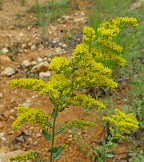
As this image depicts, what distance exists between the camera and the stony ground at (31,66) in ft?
11.8

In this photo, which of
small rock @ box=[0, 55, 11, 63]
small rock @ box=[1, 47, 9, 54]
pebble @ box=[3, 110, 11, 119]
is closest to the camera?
pebble @ box=[3, 110, 11, 119]

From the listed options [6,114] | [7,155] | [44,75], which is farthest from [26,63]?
[7,155]

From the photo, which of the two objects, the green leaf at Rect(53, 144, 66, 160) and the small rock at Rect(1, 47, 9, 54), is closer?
the green leaf at Rect(53, 144, 66, 160)

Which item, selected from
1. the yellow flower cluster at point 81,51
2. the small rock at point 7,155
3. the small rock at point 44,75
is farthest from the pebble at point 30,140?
the yellow flower cluster at point 81,51

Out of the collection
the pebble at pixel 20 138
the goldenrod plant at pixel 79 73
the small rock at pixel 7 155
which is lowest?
the pebble at pixel 20 138

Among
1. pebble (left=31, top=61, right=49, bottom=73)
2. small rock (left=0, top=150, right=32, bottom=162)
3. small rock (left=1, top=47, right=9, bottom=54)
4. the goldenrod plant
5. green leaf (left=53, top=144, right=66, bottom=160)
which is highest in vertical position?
the goldenrod plant

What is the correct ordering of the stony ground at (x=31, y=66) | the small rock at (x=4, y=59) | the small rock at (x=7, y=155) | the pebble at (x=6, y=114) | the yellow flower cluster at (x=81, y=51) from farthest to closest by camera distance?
the small rock at (x=4, y=59)
the pebble at (x=6, y=114)
the stony ground at (x=31, y=66)
the small rock at (x=7, y=155)
the yellow flower cluster at (x=81, y=51)

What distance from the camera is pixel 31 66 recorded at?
191 inches

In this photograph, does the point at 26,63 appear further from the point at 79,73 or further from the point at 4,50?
the point at 79,73

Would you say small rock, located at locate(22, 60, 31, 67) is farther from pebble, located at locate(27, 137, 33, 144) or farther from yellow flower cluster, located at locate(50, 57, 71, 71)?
yellow flower cluster, located at locate(50, 57, 71, 71)

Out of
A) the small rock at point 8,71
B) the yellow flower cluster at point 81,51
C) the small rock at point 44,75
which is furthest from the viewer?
the small rock at point 8,71

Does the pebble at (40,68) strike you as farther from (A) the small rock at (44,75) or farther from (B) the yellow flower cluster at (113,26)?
(B) the yellow flower cluster at (113,26)

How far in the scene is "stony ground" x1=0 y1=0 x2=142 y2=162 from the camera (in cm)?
361

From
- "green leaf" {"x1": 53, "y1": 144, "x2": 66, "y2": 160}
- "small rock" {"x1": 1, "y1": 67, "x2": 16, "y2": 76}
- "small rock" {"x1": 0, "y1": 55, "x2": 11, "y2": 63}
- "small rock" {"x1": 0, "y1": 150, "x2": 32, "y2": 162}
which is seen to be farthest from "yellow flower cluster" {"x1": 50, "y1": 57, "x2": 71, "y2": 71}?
"small rock" {"x1": 0, "y1": 55, "x2": 11, "y2": 63}
